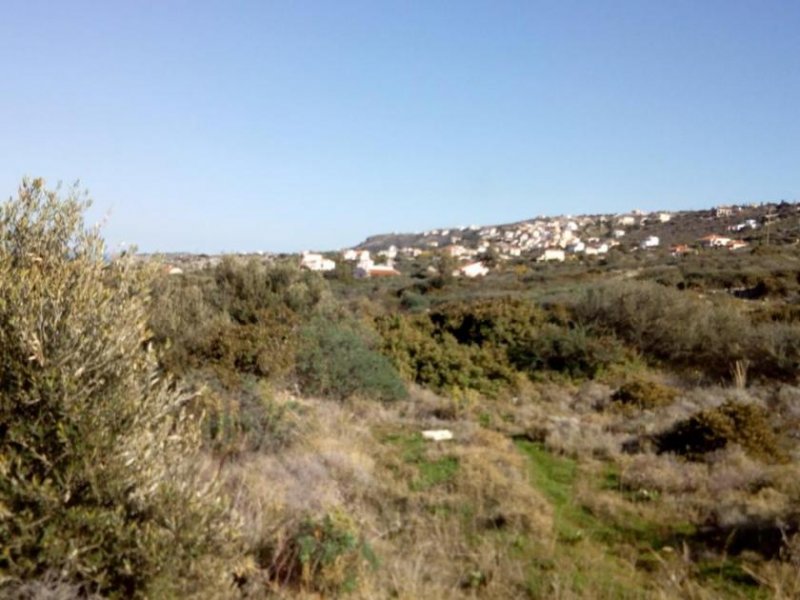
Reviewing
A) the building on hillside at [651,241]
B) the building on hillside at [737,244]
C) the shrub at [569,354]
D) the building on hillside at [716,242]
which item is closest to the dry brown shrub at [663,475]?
the shrub at [569,354]

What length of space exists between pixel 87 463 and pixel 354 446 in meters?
5.99

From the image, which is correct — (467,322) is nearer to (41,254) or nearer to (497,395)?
(497,395)

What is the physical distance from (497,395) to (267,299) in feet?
19.6

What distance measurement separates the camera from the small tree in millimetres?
3395

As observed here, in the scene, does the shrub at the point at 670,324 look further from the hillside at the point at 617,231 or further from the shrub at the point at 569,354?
the hillside at the point at 617,231

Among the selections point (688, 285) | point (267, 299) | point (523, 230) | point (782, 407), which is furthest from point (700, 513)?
point (523, 230)

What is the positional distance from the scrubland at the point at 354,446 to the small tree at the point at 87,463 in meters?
0.01

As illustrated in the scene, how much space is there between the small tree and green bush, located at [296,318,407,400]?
8844 mm

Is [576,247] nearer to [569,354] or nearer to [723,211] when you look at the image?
[723,211]

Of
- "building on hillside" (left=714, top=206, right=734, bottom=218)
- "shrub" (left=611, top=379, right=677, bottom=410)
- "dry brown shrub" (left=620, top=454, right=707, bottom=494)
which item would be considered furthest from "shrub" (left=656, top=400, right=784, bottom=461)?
"building on hillside" (left=714, top=206, right=734, bottom=218)

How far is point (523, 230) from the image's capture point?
98.8 metres

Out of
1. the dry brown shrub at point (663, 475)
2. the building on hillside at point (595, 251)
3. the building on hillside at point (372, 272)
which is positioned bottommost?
the dry brown shrub at point (663, 475)

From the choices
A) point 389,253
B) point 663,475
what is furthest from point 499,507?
point 389,253

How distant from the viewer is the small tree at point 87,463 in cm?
339
